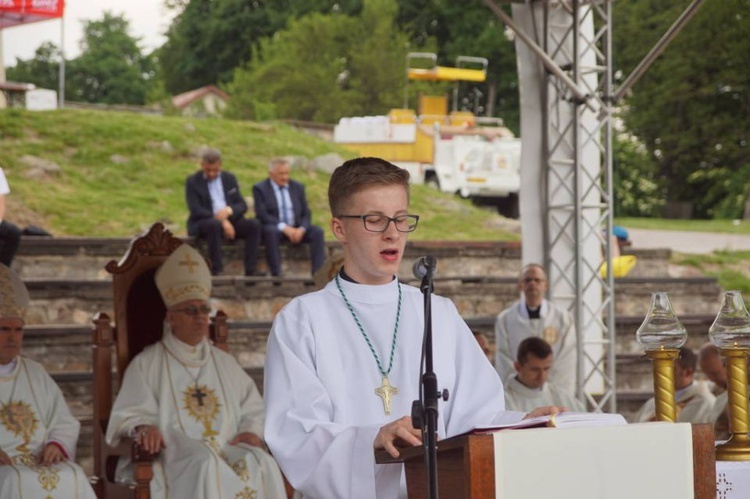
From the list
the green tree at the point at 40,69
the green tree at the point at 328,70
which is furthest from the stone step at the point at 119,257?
the green tree at the point at 40,69

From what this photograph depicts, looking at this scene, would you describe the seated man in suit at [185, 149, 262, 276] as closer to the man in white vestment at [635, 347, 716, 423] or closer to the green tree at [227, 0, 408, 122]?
the man in white vestment at [635, 347, 716, 423]

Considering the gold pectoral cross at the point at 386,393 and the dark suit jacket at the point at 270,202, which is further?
the dark suit jacket at the point at 270,202

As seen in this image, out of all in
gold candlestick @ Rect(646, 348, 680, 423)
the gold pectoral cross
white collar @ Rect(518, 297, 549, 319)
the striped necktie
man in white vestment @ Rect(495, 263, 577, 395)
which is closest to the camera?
the gold pectoral cross

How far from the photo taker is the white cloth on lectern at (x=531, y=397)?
7.93 m

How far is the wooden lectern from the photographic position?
101 inches

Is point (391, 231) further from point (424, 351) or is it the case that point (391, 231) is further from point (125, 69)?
point (125, 69)

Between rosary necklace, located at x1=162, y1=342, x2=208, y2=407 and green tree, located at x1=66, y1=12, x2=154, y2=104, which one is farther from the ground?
green tree, located at x1=66, y1=12, x2=154, y2=104

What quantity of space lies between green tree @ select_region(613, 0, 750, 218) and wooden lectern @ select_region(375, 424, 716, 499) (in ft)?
85.9

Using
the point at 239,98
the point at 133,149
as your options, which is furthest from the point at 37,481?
the point at 239,98

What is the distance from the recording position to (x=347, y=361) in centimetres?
322

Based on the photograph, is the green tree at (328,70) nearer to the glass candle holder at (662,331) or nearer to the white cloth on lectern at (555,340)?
the white cloth on lectern at (555,340)

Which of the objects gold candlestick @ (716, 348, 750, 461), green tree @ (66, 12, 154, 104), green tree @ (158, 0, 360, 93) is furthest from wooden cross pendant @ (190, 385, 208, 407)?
green tree @ (66, 12, 154, 104)

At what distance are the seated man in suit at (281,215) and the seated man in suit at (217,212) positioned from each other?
133 mm

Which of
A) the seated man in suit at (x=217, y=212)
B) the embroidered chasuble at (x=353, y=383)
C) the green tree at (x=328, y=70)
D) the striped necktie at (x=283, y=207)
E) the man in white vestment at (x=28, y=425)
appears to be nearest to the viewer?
the embroidered chasuble at (x=353, y=383)
